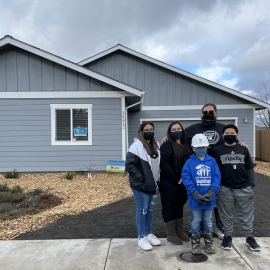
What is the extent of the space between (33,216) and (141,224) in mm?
2468

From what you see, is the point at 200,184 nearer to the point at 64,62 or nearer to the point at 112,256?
the point at 112,256

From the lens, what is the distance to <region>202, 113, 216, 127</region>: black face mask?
3822 millimetres

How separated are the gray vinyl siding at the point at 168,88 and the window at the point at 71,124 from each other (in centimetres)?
454

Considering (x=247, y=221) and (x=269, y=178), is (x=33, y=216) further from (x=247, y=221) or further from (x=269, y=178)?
(x=269, y=178)

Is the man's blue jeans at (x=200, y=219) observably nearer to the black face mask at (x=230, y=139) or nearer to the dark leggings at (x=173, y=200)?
the dark leggings at (x=173, y=200)

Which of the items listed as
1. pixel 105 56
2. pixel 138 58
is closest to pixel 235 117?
pixel 138 58

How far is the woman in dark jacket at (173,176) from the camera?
3578 millimetres

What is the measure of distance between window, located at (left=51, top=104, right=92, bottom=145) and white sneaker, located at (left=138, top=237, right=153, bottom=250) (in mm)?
5721

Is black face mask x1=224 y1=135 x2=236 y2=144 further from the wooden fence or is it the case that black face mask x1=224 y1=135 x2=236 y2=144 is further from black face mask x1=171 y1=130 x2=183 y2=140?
the wooden fence

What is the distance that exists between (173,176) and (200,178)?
392 mm

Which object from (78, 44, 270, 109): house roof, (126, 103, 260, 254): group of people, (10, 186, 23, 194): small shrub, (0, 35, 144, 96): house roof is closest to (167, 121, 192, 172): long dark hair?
(126, 103, 260, 254): group of people

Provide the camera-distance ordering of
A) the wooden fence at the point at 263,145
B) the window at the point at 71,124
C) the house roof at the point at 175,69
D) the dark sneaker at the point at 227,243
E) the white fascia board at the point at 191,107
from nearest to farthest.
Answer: the dark sneaker at the point at 227,243 < the window at the point at 71,124 < the house roof at the point at 175,69 < the white fascia board at the point at 191,107 < the wooden fence at the point at 263,145

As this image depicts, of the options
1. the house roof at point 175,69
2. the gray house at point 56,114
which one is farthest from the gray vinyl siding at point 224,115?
the gray house at point 56,114

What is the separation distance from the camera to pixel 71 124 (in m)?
8.93
